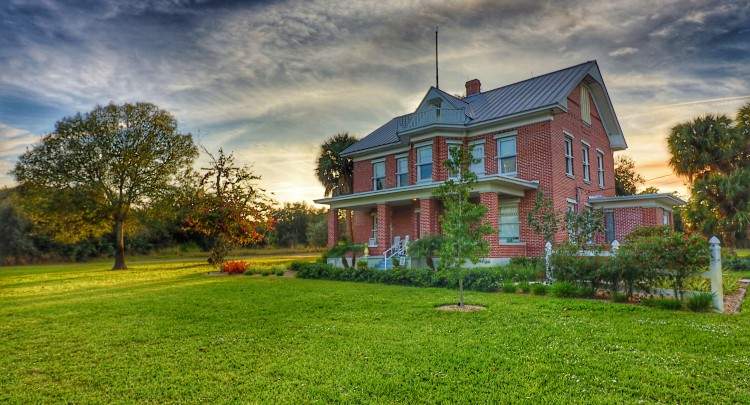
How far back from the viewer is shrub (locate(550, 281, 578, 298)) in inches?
414

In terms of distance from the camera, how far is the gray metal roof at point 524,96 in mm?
19094

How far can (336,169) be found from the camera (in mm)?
36844

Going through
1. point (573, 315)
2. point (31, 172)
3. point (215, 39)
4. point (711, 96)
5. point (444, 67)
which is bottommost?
point (573, 315)

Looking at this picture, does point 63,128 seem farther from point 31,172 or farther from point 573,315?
point 573,315

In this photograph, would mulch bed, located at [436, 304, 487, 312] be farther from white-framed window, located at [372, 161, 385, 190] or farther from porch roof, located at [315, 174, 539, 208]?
white-framed window, located at [372, 161, 385, 190]

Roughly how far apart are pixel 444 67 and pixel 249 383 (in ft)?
81.7

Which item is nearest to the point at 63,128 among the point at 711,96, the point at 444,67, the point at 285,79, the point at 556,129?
the point at 285,79

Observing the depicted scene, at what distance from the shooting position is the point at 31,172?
25.7 metres

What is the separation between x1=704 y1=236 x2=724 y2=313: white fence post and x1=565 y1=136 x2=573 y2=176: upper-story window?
11.8 meters

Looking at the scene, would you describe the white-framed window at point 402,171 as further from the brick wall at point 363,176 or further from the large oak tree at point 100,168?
the large oak tree at point 100,168

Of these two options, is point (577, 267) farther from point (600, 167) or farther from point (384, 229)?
point (600, 167)

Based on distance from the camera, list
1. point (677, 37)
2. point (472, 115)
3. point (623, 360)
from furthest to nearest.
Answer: point (472, 115)
point (677, 37)
point (623, 360)

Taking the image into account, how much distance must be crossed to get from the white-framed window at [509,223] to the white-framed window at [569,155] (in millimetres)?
3380

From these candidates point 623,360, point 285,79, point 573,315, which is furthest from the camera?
point 285,79
